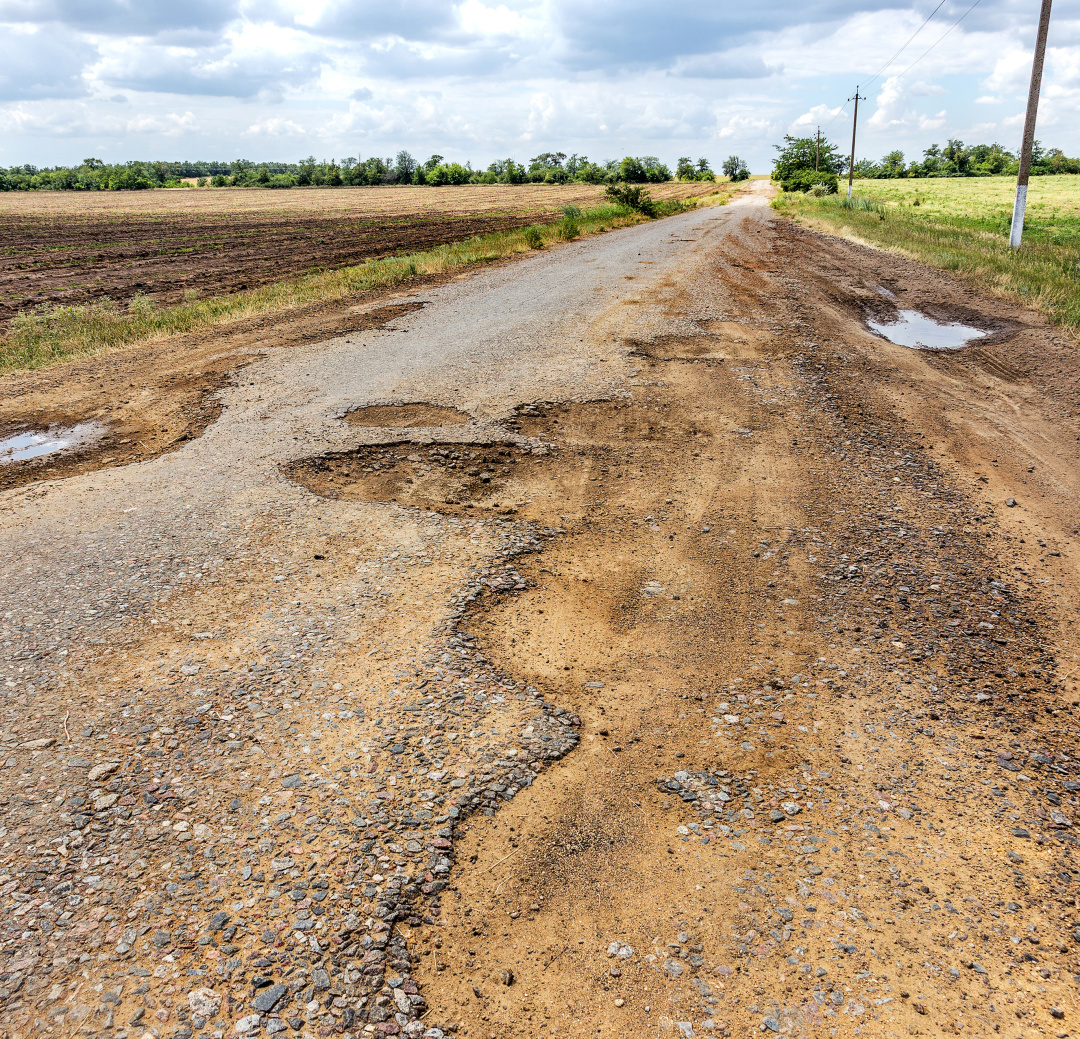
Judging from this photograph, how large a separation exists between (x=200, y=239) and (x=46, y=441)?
31.1 meters

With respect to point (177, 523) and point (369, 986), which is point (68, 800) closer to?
point (369, 986)

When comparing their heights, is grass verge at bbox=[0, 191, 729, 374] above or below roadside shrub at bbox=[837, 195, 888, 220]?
below

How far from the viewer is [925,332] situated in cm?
1031

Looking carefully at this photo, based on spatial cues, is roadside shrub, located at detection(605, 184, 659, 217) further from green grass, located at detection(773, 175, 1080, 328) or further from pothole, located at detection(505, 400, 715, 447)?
pothole, located at detection(505, 400, 715, 447)

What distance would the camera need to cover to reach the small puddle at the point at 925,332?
→ 9.60 metres

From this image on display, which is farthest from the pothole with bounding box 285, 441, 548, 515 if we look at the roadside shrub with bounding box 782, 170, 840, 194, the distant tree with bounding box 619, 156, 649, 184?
the distant tree with bounding box 619, 156, 649, 184

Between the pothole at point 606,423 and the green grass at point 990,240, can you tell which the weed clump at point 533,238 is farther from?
the pothole at point 606,423

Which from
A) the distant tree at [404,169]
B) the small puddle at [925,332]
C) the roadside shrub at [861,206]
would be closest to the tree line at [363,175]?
the distant tree at [404,169]

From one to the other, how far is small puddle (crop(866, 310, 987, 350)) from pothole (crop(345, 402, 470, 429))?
6725 mm

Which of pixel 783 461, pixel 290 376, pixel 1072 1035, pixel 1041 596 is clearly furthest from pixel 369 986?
pixel 290 376

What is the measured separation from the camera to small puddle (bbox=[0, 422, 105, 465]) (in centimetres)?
628

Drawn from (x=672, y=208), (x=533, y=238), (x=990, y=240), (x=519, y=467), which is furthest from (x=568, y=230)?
(x=519, y=467)

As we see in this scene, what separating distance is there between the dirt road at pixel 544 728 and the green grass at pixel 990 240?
6859mm

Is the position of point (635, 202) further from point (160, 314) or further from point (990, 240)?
point (160, 314)
